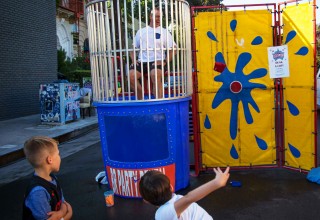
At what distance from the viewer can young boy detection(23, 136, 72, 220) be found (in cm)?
261

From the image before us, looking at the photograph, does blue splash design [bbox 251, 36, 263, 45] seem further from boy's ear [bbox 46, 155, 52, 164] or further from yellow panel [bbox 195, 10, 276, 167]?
boy's ear [bbox 46, 155, 52, 164]

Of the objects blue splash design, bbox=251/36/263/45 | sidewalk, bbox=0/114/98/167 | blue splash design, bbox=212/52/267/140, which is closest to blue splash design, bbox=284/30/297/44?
blue splash design, bbox=251/36/263/45

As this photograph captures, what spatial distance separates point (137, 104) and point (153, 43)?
2.73 ft

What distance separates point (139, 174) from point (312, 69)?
9.49 feet

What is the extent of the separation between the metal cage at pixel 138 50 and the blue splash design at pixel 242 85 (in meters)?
0.79

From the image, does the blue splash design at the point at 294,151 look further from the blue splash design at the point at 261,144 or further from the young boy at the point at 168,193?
the young boy at the point at 168,193

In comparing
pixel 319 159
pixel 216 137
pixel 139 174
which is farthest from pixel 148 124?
pixel 319 159

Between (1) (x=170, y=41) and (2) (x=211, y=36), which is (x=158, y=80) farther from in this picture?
(2) (x=211, y=36)

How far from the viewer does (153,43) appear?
184 inches

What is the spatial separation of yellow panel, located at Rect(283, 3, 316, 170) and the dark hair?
3.62 meters

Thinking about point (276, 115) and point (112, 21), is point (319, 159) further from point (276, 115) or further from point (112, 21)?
point (112, 21)

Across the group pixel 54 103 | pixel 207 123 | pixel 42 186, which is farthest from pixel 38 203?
pixel 54 103

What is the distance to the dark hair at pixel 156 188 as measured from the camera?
2398mm

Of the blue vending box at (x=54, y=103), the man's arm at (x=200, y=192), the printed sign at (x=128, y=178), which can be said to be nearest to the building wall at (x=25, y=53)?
the blue vending box at (x=54, y=103)
